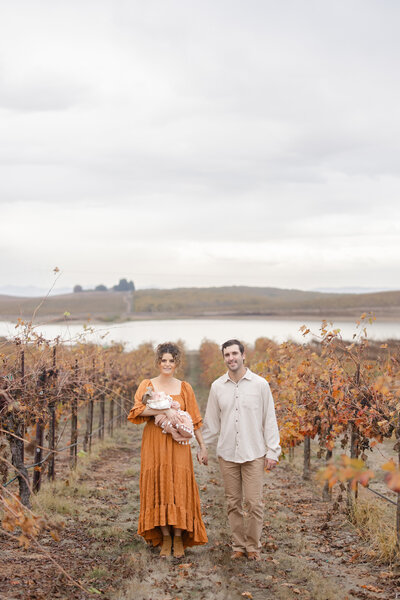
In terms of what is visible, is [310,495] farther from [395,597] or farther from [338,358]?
[395,597]

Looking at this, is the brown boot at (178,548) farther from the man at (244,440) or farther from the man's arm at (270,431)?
the man's arm at (270,431)

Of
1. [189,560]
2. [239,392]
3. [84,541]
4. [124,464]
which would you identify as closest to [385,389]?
[239,392]

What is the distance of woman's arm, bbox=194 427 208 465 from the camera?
5277mm

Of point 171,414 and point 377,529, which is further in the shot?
point 377,529

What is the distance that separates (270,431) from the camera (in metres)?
5.35

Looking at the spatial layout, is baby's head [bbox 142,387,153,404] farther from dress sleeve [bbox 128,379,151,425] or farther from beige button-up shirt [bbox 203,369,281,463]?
beige button-up shirt [bbox 203,369,281,463]

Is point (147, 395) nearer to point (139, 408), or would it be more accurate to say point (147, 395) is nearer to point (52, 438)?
point (139, 408)

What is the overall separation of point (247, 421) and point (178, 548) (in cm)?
134

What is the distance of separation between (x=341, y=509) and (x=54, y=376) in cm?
415

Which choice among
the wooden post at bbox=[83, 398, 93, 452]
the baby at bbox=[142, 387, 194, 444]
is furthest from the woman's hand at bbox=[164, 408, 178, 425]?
the wooden post at bbox=[83, 398, 93, 452]

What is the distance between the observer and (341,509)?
7566 mm

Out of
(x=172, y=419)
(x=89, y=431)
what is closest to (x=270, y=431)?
(x=172, y=419)

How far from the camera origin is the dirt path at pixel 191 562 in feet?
15.2

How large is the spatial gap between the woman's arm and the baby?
0.49ft
